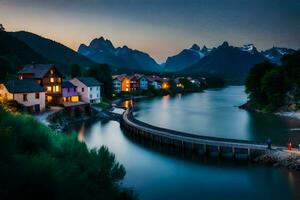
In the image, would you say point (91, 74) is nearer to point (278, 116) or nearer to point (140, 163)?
point (278, 116)

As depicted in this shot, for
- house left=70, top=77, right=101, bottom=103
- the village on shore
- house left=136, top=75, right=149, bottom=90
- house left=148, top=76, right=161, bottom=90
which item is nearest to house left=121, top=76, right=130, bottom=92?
house left=136, top=75, right=149, bottom=90

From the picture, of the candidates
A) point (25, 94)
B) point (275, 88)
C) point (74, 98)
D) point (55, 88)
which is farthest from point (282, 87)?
point (25, 94)

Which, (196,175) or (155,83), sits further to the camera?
(155,83)

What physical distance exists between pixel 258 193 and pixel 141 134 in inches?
867

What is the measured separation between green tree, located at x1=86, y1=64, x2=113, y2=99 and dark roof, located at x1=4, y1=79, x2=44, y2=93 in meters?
32.8

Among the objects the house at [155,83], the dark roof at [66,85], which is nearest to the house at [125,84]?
the house at [155,83]

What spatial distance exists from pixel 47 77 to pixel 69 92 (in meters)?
7.88

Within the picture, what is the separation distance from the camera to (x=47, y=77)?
58.9 m

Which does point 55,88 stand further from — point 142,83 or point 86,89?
point 142,83

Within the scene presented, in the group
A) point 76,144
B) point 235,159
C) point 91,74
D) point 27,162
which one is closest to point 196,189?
point 235,159

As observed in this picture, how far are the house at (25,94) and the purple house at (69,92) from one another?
11300 millimetres

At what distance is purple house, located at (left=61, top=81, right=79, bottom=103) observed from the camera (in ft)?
211

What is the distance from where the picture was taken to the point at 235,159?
33.3m

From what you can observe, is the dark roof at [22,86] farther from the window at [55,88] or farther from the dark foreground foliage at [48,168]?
the dark foreground foliage at [48,168]
